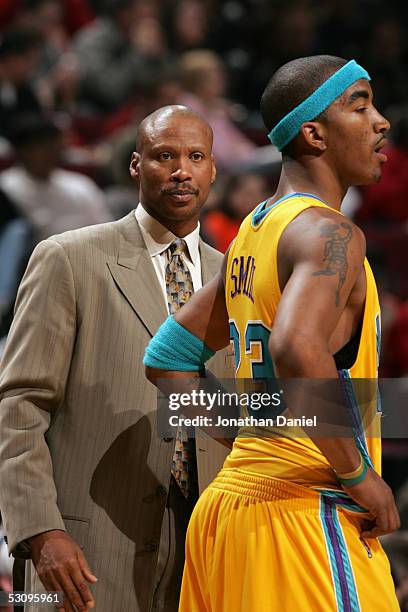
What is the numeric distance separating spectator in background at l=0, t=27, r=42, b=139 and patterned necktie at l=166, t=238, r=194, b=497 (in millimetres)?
5093

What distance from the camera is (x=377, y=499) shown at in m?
2.13

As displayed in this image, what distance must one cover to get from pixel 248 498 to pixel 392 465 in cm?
420

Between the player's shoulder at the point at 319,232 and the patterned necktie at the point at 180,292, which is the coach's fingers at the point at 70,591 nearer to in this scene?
the patterned necktie at the point at 180,292

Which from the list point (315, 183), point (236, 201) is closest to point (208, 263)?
point (315, 183)

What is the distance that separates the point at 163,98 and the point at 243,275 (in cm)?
540

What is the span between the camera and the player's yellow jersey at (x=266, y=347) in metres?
2.22

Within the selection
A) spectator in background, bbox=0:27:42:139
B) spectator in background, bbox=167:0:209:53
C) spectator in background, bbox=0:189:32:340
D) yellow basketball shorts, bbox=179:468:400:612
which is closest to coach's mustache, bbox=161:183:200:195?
yellow basketball shorts, bbox=179:468:400:612

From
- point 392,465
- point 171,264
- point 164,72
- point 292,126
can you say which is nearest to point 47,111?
point 164,72

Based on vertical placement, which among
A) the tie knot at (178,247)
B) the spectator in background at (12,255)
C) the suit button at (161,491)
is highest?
the spectator in background at (12,255)

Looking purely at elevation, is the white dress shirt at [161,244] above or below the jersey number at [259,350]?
above

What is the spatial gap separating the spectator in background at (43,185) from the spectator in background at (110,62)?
240cm

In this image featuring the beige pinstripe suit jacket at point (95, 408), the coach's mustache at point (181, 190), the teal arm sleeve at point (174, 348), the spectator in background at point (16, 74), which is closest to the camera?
the teal arm sleeve at point (174, 348)

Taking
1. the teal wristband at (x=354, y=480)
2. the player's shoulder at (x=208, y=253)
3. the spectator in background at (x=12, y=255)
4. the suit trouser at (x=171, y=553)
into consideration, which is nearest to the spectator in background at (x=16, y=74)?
the spectator in background at (x=12, y=255)

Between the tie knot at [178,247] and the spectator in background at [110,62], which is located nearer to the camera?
the tie knot at [178,247]
